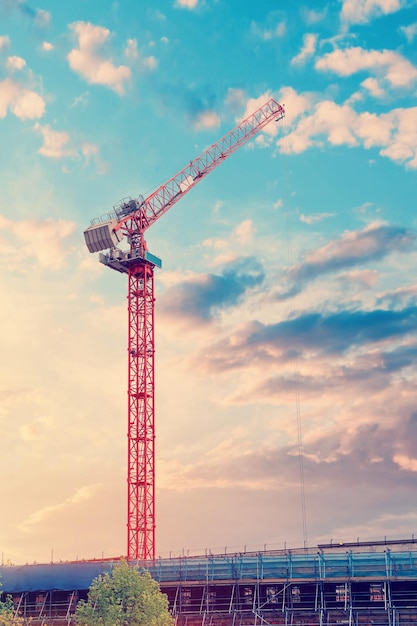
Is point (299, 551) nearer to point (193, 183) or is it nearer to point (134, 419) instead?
point (134, 419)

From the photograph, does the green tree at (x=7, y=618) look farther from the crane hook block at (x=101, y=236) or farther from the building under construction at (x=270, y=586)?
the crane hook block at (x=101, y=236)

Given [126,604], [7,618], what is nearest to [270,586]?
[126,604]

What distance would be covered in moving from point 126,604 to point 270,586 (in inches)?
611

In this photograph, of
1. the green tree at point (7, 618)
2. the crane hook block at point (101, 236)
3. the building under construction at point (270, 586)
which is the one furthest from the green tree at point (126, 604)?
the crane hook block at point (101, 236)

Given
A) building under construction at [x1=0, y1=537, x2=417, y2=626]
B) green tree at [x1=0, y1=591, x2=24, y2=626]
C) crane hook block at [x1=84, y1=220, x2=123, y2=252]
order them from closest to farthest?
building under construction at [x1=0, y1=537, x2=417, y2=626] < green tree at [x1=0, y1=591, x2=24, y2=626] < crane hook block at [x1=84, y1=220, x2=123, y2=252]

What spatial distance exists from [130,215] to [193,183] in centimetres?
1790

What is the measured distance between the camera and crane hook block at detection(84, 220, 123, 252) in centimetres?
13750

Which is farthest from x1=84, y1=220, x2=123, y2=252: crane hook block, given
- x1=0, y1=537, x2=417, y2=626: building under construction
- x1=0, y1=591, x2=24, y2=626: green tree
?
x1=0, y1=591, x2=24, y2=626: green tree

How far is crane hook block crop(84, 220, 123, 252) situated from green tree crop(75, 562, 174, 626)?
6352cm

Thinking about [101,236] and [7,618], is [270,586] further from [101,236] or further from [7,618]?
[101,236]

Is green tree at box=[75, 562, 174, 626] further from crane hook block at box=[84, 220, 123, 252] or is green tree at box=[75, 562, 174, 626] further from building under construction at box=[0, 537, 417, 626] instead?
crane hook block at box=[84, 220, 123, 252]

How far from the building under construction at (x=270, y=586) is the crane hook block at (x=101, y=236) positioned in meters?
53.7

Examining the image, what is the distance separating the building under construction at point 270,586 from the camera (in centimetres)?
8450

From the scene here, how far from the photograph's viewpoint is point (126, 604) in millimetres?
83875
